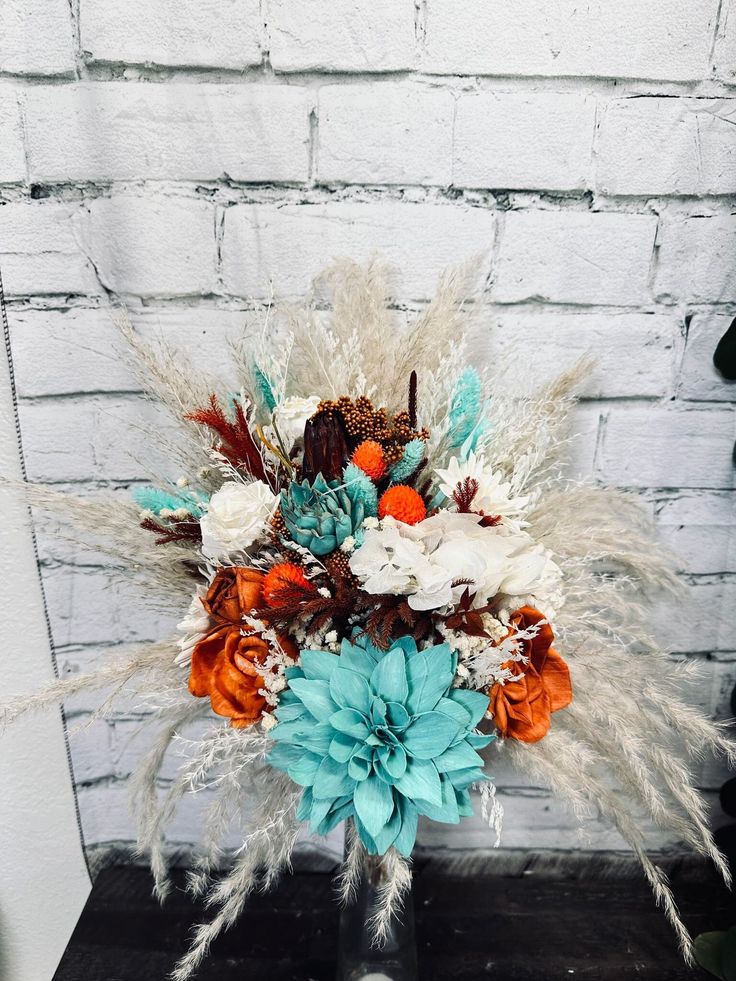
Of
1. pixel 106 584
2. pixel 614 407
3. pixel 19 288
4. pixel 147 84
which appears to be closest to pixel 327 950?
pixel 106 584

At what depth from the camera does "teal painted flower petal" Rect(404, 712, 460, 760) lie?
0.52m

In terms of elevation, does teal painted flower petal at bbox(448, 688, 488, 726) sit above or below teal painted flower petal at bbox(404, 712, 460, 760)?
above

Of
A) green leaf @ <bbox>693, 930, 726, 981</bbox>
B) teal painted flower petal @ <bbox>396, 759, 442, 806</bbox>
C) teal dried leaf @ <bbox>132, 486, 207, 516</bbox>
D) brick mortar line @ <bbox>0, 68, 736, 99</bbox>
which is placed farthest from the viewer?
green leaf @ <bbox>693, 930, 726, 981</bbox>

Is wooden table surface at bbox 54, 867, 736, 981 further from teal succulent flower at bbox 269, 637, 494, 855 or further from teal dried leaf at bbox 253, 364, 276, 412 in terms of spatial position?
teal dried leaf at bbox 253, 364, 276, 412

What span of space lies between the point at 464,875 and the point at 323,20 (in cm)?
113

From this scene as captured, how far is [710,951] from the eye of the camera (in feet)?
2.77

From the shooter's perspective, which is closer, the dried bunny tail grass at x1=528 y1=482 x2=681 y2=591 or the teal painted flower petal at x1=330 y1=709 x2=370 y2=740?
the teal painted flower petal at x1=330 y1=709 x2=370 y2=740

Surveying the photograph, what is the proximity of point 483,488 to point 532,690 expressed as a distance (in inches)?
6.9

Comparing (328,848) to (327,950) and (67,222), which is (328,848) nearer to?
(327,950)

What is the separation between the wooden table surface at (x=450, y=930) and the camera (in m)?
0.83

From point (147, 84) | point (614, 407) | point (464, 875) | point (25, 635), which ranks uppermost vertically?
point (147, 84)

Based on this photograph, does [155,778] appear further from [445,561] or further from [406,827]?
[445,561]

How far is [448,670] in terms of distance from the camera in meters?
0.53

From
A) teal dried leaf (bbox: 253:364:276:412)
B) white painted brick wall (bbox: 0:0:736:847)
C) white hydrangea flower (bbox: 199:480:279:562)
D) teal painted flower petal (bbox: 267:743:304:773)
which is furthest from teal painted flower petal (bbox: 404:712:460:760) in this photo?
white painted brick wall (bbox: 0:0:736:847)
